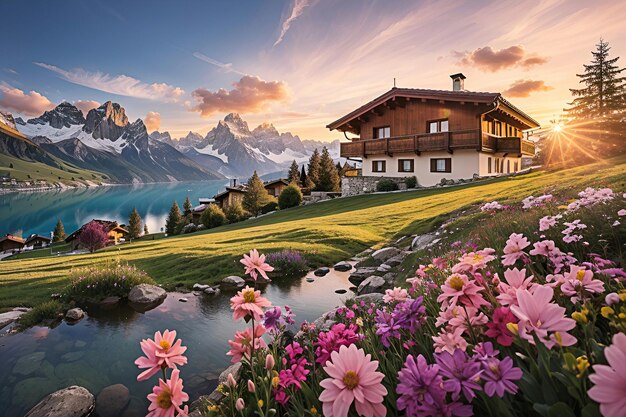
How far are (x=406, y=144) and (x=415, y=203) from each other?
40.8 feet

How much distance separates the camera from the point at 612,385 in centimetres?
87

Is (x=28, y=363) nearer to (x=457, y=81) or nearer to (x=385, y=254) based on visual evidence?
(x=385, y=254)

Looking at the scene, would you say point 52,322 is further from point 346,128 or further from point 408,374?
point 346,128

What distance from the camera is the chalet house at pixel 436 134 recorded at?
29.0 meters

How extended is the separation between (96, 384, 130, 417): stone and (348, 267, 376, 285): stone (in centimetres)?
660

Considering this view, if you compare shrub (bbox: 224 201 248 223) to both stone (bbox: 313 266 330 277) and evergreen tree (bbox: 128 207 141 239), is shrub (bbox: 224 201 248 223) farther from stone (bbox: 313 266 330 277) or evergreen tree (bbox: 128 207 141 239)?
stone (bbox: 313 266 330 277)

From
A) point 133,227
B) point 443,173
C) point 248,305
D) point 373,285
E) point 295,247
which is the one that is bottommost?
point 133,227

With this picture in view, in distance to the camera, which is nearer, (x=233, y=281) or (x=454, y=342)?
(x=454, y=342)

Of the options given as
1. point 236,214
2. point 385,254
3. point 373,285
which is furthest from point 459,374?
point 236,214

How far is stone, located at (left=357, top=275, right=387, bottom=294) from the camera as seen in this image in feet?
29.2

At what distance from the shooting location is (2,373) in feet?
21.6

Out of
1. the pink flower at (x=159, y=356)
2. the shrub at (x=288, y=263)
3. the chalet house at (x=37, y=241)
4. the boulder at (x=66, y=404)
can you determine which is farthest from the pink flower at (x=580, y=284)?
the chalet house at (x=37, y=241)

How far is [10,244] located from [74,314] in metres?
88.7

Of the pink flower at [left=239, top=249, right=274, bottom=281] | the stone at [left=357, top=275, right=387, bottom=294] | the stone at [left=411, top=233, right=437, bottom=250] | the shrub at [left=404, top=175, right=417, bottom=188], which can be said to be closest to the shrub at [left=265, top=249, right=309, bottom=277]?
the stone at [left=357, top=275, right=387, bottom=294]
